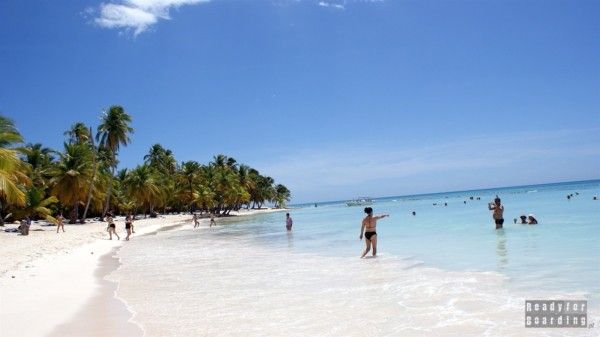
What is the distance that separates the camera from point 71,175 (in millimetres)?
39375

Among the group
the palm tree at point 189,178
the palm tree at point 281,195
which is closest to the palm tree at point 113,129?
the palm tree at point 189,178

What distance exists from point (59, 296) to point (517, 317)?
8.12m

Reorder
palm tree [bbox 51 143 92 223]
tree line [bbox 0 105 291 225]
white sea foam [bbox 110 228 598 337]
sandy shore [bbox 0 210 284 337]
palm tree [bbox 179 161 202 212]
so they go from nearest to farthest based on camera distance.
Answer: white sea foam [bbox 110 228 598 337]
sandy shore [bbox 0 210 284 337]
tree line [bbox 0 105 291 225]
palm tree [bbox 51 143 92 223]
palm tree [bbox 179 161 202 212]

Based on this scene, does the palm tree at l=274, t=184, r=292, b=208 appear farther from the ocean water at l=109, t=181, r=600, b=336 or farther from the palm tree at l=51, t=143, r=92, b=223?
the ocean water at l=109, t=181, r=600, b=336

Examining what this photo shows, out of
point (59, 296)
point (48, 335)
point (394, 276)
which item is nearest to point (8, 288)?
point (59, 296)

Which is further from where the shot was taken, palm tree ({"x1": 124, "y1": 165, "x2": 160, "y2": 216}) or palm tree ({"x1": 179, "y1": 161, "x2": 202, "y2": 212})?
palm tree ({"x1": 179, "y1": 161, "x2": 202, "y2": 212})

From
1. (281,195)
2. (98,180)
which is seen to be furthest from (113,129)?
(281,195)

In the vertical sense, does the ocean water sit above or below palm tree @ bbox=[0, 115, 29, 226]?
below

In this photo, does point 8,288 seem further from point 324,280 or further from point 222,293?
point 324,280

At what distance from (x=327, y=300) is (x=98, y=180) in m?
44.9

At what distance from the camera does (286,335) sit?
5.90m

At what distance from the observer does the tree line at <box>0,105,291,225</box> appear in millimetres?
28216

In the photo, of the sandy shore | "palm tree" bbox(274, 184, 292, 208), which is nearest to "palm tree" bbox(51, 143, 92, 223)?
the sandy shore

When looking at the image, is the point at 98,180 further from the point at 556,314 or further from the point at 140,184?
the point at 556,314
